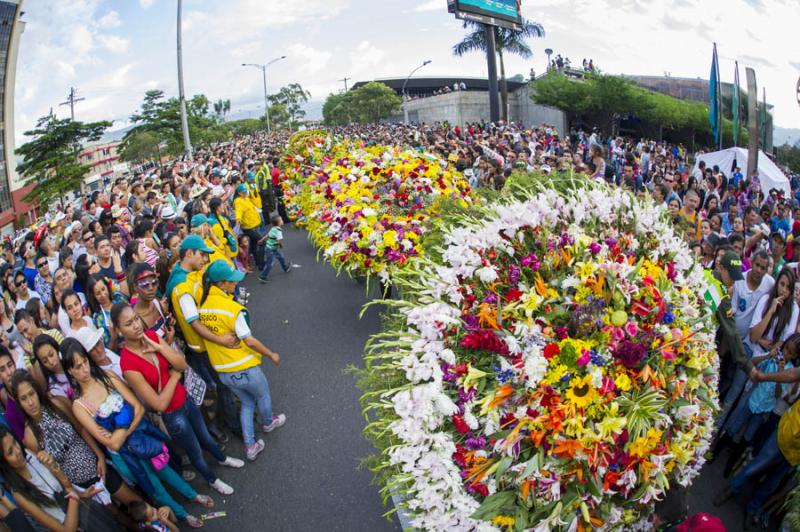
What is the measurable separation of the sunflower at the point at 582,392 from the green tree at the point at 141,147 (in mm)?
37165

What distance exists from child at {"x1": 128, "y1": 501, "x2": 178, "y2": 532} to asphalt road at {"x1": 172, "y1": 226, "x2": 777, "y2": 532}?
0.42 meters

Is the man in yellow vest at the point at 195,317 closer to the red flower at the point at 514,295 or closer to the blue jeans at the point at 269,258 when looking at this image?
A: the red flower at the point at 514,295

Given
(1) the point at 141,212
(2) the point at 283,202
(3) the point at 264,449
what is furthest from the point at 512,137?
Answer: (3) the point at 264,449

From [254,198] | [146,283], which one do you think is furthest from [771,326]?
[254,198]

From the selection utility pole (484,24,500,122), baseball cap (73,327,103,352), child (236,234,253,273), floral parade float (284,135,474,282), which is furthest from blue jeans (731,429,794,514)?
utility pole (484,24,500,122)

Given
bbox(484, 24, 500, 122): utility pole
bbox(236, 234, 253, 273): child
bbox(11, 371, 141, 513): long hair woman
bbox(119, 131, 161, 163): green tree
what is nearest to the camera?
bbox(11, 371, 141, 513): long hair woman

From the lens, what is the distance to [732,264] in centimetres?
507

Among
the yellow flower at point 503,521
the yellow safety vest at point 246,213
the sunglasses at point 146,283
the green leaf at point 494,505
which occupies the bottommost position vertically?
the yellow flower at point 503,521

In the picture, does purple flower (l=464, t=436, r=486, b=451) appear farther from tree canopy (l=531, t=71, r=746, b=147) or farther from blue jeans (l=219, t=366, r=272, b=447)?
tree canopy (l=531, t=71, r=746, b=147)

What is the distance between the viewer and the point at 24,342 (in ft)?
16.3

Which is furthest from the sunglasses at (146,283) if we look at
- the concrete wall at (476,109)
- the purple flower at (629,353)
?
the concrete wall at (476,109)

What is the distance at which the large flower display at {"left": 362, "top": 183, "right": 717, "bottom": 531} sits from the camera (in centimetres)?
246

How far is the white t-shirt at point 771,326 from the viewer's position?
430cm

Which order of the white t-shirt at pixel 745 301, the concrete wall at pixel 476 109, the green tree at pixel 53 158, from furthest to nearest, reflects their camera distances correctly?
the concrete wall at pixel 476 109, the green tree at pixel 53 158, the white t-shirt at pixel 745 301
